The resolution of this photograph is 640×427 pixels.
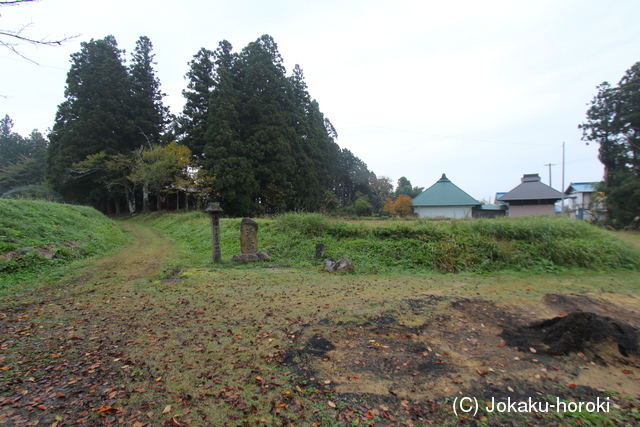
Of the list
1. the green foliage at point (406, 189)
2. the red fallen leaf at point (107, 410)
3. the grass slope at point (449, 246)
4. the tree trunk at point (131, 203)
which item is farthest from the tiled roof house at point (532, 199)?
the tree trunk at point (131, 203)

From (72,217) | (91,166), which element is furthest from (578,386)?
(91,166)

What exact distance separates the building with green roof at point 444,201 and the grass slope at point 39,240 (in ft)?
81.4

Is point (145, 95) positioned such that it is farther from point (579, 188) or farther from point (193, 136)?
point (579, 188)

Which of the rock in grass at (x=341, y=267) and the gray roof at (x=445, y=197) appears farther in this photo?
the gray roof at (x=445, y=197)

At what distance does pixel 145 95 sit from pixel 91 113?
4.61 meters

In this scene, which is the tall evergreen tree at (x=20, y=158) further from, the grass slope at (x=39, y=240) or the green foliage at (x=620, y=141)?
the green foliage at (x=620, y=141)

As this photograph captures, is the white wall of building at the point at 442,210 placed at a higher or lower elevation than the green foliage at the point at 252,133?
lower

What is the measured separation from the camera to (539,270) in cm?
810

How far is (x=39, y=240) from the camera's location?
8305mm

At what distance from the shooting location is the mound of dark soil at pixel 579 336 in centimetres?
336

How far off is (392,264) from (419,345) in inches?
214

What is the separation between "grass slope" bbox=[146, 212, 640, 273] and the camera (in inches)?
336

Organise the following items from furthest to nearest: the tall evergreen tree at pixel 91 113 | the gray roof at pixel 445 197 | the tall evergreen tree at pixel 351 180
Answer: the tall evergreen tree at pixel 351 180 < the gray roof at pixel 445 197 < the tall evergreen tree at pixel 91 113

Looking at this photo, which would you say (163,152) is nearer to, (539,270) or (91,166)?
(91,166)
